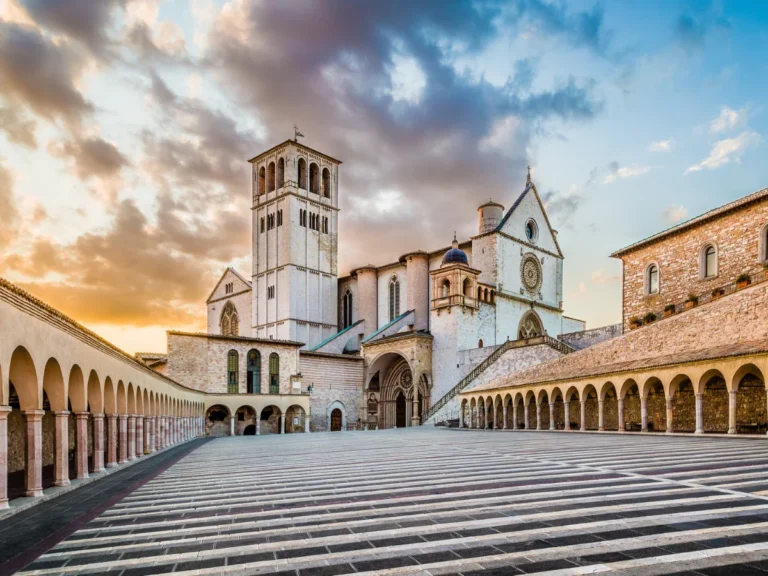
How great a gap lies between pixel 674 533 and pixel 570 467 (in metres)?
6.23

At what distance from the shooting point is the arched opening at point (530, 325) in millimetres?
52406

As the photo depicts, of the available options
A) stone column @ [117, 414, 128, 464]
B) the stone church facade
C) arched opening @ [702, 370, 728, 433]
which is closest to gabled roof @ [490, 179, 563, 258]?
the stone church facade

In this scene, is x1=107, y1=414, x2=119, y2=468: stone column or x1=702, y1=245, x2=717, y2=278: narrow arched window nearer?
x1=107, y1=414, x2=119, y2=468: stone column

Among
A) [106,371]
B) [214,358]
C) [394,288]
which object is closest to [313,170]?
[394,288]

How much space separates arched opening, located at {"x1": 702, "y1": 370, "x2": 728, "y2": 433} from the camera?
22844 millimetres

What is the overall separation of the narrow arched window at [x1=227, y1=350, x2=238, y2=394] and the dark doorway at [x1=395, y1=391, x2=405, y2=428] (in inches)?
599

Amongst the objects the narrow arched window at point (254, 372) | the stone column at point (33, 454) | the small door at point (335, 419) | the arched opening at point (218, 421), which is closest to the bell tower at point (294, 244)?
the small door at point (335, 419)

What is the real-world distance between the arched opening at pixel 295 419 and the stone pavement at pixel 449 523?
3561 centimetres

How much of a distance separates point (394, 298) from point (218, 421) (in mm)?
20833

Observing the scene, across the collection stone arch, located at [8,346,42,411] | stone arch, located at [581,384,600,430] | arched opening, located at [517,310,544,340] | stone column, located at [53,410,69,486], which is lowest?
stone arch, located at [581,384,600,430]

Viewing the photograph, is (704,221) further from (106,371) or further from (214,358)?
(214,358)

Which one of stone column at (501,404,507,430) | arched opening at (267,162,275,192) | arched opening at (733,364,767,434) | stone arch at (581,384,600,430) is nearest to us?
arched opening at (733,364,767,434)

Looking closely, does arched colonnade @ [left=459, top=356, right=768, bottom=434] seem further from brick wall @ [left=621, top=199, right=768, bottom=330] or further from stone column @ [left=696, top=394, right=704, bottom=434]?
brick wall @ [left=621, top=199, right=768, bottom=330]

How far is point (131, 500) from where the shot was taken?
10.1m
